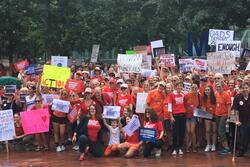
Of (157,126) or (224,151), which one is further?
(224,151)

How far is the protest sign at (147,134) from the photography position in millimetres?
13516

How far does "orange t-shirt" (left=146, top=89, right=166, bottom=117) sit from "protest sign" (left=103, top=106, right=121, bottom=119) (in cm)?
77

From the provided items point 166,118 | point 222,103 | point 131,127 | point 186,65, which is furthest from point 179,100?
point 186,65

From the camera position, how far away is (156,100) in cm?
1419

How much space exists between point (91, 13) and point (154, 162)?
900 inches

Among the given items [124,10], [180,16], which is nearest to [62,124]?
[180,16]

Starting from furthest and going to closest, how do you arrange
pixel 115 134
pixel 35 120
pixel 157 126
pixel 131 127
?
pixel 35 120 → pixel 115 134 → pixel 131 127 → pixel 157 126

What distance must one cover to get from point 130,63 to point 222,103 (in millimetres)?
4647

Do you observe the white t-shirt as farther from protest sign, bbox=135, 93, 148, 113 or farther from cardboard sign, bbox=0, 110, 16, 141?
cardboard sign, bbox=0, 110, 16, 141

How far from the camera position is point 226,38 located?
1948 cm

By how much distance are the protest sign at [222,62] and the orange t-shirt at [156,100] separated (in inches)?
128

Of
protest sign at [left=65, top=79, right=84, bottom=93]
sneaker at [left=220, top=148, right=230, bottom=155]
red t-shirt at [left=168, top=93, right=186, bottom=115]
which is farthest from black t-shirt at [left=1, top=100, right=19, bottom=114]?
sneaker at [left=220, top=148, right=230, bottom=155]

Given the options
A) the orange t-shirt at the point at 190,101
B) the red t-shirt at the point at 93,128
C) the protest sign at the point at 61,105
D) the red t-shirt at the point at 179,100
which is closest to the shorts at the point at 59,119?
the protest sign at the point at 61,105

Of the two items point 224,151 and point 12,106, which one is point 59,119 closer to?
point 12,106
